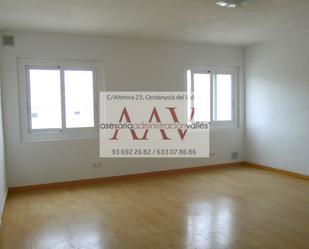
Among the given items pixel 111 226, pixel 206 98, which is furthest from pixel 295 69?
pixel 111 226

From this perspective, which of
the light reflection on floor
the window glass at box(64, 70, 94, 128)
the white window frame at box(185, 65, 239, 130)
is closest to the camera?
the light reflection on floor

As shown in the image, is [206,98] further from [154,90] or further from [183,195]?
[183,195]

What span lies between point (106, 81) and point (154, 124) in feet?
3.98

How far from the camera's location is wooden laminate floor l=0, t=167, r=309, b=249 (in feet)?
9.94

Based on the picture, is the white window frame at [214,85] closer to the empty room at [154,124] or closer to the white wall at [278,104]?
the empty room at [154,124]

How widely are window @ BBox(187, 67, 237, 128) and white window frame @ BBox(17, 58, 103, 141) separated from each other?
6.35 feet

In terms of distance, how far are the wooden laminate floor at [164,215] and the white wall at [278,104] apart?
2.07ft

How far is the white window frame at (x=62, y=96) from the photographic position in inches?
190

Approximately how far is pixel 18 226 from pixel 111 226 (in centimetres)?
111

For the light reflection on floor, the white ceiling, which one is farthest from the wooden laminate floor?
the white ceiling

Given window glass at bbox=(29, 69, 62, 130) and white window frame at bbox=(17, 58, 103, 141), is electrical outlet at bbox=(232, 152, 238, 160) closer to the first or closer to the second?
white window frame at bbox=(17, 58, 103, 141)

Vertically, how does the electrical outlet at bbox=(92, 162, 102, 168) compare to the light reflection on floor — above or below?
above

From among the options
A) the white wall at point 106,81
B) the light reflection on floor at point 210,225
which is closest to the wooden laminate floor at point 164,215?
the light reflection on floor at point 210,225

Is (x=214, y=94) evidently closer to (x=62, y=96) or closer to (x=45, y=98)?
(x=62, y=96)
